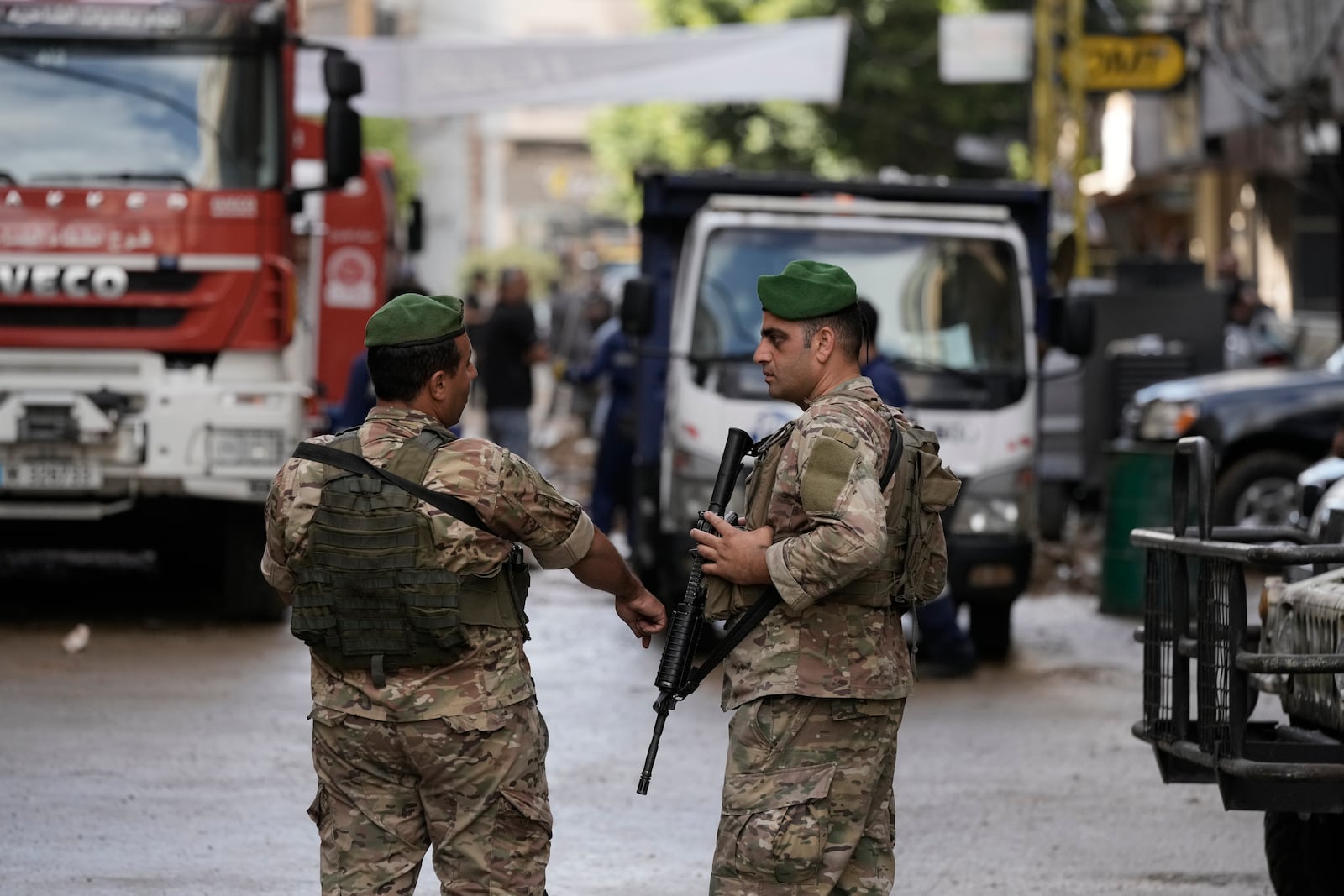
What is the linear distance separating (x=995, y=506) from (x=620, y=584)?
6643mm

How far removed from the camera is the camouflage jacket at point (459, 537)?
4617mm

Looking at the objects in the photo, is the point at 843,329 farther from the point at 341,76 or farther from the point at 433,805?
the point at 341,76

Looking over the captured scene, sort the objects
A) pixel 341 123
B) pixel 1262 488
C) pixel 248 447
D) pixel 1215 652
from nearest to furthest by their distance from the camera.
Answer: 1. pixel 1215 652
2. pixel 248 447
3. pixel 341 123
4. pixel 1262 488

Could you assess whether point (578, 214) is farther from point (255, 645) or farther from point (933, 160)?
point (255, 645)

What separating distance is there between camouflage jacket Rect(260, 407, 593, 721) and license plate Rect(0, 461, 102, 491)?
6652 mm

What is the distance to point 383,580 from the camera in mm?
4586

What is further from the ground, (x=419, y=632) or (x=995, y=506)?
(x=419, y=632)

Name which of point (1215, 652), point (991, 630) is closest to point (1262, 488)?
point (991, 630)

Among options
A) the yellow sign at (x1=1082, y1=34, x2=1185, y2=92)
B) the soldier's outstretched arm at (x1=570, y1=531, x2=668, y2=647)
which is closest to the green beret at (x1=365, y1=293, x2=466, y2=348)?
the soldier's outstretched arm at (x1=570, y1=531, x2=668, y2=647)

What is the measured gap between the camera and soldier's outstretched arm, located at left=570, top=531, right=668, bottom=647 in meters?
4.82

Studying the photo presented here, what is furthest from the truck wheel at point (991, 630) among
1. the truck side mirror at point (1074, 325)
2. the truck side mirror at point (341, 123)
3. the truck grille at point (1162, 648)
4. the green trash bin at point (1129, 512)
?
→ the truck grille at point (1162, 648)

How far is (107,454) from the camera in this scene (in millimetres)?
11219

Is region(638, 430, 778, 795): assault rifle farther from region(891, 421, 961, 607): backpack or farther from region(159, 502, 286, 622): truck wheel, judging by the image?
region(159, 502, 286, 622): truck wheel

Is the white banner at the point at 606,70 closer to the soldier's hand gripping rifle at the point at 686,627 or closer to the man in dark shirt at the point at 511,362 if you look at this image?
the man in dark shirt at the point at 511,362
